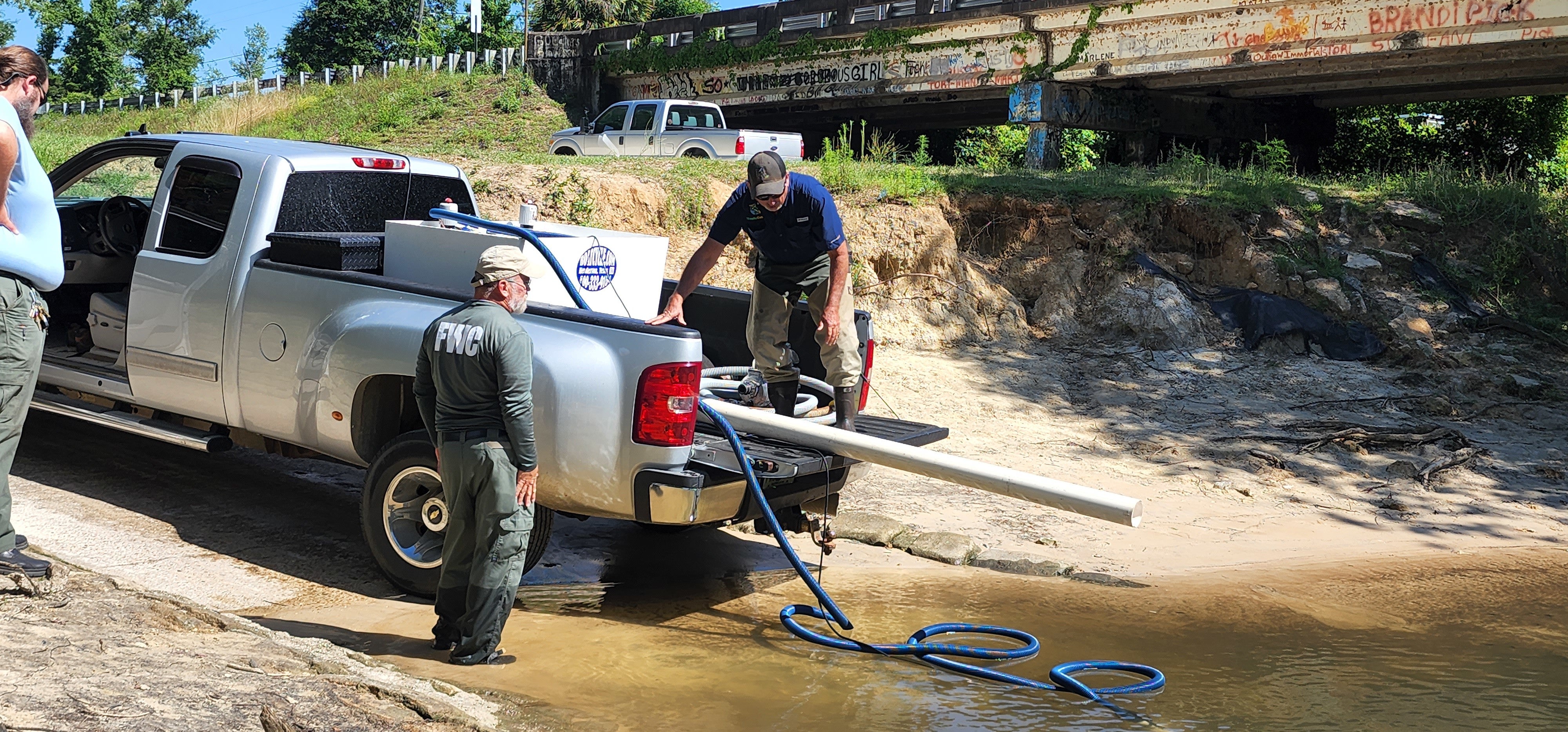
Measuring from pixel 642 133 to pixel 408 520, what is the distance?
15704 millimetres

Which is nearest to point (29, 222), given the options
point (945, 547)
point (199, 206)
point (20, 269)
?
point (20, 269)

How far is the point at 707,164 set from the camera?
14000mm

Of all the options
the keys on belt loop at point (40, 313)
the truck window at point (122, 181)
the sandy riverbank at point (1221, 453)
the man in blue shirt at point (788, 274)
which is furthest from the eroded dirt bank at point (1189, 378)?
the keys on belt loop at point (40, 313)

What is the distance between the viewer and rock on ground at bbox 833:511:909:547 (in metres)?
6.56

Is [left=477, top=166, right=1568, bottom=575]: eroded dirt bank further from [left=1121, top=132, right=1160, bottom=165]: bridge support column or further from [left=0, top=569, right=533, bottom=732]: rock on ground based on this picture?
[left=1121, top=132, right=1160, bottom=165]: bridge support column

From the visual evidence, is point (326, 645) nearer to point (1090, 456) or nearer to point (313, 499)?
point (313, 499)

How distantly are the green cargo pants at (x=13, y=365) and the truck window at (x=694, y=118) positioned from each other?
15.9m

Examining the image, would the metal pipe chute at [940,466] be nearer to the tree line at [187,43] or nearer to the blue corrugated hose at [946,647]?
the blue corrugated hose at [946,647]

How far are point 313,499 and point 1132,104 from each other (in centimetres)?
1634

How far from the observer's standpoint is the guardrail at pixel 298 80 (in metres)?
34.2

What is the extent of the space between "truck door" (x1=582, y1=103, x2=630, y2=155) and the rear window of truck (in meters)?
13.2

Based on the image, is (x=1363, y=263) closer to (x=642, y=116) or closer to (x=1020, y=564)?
(x=1020, y=564)

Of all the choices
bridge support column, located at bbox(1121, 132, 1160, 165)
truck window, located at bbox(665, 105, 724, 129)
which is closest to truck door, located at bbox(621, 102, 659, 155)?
truck window, located at bbox(665, 105, 724, 129)

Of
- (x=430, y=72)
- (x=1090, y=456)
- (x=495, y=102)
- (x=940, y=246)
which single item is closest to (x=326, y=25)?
(x=430, y=72)
